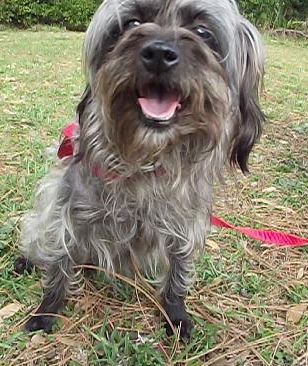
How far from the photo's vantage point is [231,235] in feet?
11.4

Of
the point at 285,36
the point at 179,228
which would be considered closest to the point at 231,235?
the point at 179,228

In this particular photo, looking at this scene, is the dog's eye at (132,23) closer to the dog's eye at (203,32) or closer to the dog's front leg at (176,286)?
the dog's eye at (203,32)

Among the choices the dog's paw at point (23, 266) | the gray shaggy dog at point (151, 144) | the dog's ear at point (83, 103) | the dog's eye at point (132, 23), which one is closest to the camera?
the gray shaggy dog at point (151, 144)

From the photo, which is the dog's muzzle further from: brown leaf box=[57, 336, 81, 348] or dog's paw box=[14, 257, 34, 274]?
dog's paw box=[14, 257, 34, 274]

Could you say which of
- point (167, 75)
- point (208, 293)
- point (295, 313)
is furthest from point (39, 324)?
point (167, 75)

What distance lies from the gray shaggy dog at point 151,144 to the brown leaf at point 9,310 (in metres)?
0.12

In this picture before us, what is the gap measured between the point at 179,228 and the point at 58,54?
271 inches

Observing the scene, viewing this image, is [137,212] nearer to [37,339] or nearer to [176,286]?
[176,286]

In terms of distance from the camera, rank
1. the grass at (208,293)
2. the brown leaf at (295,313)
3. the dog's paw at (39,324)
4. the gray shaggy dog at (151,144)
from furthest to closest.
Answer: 1. the brown leaf at (295,313)
2. the dog's paw at (39,324)
3. the grass at (208,293)
4. the gray shaggy dog at (151,144)

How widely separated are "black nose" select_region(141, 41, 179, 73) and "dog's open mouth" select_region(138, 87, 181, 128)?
0.12 metres

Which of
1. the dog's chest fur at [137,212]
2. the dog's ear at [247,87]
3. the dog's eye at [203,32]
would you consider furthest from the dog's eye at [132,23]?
the dog's chest fur at [137,212]

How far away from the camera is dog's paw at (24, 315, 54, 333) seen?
2709mm

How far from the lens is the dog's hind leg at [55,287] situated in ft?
9.11

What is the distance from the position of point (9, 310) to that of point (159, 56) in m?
1.40
